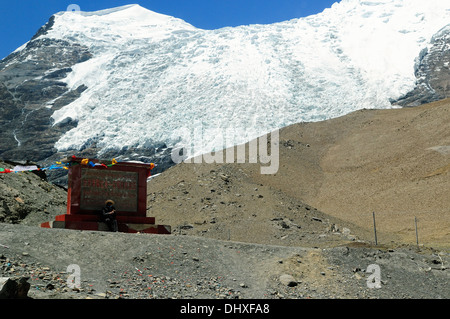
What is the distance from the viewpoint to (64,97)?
73.5 meters

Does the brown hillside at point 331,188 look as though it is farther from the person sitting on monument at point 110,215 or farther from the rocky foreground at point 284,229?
the person sitting on monument at point 110,215

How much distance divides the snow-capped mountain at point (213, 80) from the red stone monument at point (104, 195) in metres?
38.8

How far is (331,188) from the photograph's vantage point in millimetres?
33625

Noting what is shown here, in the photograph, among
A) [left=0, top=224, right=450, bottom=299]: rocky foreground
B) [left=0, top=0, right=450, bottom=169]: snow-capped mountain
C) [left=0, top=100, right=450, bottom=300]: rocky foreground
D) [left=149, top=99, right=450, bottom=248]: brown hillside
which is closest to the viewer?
[left=0, top=224, right=450, bottom=299]: rocky foreground

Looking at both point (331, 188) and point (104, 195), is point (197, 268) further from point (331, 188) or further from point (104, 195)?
point (331, 188)

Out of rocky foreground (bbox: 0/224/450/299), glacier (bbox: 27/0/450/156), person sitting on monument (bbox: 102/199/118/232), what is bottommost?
rocky foreground (bbox: 0/224/450/299)

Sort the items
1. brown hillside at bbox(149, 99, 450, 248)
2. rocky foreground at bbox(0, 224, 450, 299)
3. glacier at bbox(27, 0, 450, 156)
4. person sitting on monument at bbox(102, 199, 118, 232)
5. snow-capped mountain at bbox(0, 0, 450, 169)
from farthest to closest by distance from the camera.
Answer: snow-capped mountain at bbox(0, 0, 450, 169) < glacier at bbox(27, 0, 450, 156) < brown hillside at bbox(149, 99, 450, 248) < person sitting on monument at bbox(102, 199, 118, 232) < rocky foreground at bbox(0, 224, 450, 299)

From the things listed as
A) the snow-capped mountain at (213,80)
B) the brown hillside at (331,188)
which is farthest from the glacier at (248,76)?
the brown hillside at (331,188)

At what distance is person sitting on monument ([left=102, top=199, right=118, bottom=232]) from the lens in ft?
41.3

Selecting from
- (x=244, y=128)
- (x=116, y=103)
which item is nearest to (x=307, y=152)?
(x=244, y=128)

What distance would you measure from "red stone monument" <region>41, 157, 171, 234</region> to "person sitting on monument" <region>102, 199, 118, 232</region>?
0.15m

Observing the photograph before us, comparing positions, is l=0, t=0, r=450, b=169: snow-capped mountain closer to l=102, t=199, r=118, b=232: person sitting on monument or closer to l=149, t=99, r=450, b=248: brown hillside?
l=149, t=99, r=450, b=248: brown hillside

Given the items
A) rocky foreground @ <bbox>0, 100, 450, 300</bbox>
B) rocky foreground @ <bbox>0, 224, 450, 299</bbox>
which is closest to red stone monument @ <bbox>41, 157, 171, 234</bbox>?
rocky foreground @ <bbox>0, 100, 450, 300</bbox>
